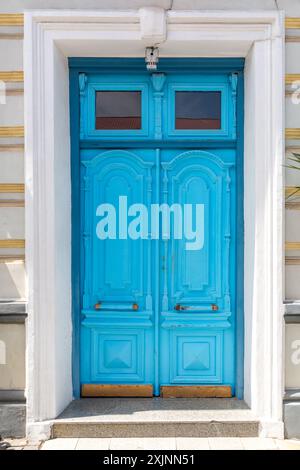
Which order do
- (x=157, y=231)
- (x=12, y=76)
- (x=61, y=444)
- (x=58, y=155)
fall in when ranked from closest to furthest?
(x=61, y=444), (x=12, y=76), (x=58, y=155), (x=157, y=231)

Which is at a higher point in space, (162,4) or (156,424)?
(162,4)

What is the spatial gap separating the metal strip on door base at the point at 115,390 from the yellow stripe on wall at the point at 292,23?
3.72m

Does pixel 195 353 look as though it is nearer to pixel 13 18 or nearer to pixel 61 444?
pixel 61 444

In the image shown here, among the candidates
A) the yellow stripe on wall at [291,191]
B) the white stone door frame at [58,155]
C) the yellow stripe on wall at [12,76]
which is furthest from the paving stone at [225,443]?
the yellow stripe on wall at [12,76]

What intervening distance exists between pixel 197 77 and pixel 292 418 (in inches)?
135

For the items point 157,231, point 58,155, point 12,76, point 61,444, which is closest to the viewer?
point 61,444

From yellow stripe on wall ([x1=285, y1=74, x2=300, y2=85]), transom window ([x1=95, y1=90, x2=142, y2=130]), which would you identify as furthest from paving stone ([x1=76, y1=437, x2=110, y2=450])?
yellow stripe on wall ([x1=285, y1=74, x2=300, y2=85])

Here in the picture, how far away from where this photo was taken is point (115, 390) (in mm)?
4473

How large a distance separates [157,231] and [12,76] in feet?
6.58

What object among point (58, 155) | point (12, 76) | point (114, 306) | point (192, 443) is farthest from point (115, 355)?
point (12, 76)

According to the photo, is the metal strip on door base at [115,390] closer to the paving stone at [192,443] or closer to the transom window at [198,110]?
the paving stone at [192,443]

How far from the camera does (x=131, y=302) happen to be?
4.47 meters
